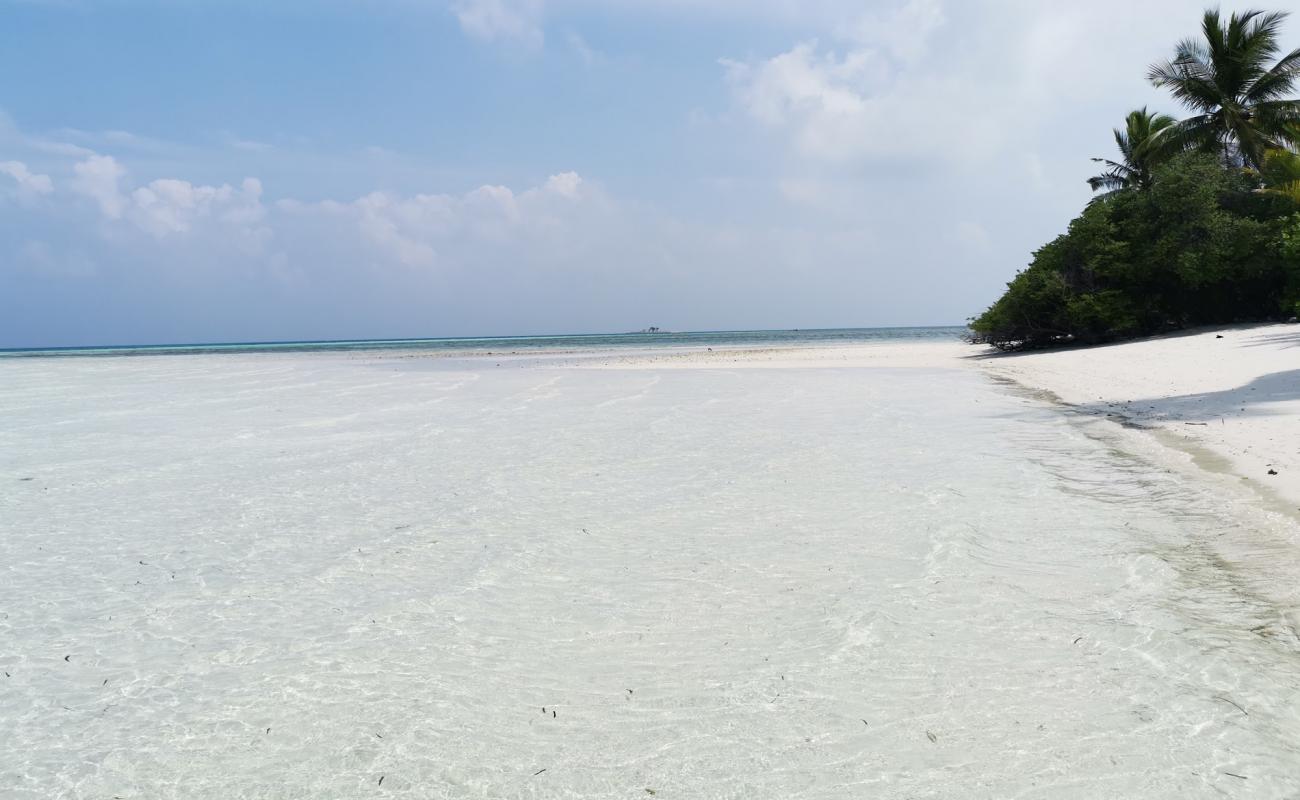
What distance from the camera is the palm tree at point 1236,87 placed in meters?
31.1

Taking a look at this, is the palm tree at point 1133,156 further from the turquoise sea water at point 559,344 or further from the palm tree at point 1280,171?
the turquoise sea water at point 559,344

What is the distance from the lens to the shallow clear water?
3.13 metres

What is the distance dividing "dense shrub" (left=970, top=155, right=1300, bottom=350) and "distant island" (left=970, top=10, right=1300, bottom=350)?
0.05 metres

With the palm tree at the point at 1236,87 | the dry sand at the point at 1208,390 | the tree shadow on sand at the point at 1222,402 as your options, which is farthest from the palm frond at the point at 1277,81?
the tree shadow on sand at the point at 1222,402

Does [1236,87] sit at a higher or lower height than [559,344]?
higher

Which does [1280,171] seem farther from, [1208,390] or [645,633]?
[645,633]

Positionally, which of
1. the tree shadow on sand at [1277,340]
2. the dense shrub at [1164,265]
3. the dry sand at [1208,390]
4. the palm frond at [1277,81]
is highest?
the palm frond at [1277,81]

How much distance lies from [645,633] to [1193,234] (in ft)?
105

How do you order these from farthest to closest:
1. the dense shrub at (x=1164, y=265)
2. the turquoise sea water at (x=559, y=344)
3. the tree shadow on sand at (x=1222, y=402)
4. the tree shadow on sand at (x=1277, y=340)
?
1. the turquoise sea water at (x=559, y=344)
2. the dense shrub at (x=1164, y=265)
3. the tree shadow on sand at (x=1277, y=340)
4. the tree shadow on sand at (x=1222, y=402)

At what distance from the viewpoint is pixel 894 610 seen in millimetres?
4746

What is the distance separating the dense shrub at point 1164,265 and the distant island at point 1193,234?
0.15 ft

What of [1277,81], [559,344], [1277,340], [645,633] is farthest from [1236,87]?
[559,344]

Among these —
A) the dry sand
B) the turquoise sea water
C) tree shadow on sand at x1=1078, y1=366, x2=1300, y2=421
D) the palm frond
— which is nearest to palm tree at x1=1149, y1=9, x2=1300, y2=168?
the palm frond

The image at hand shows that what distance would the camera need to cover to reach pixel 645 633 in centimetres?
454
